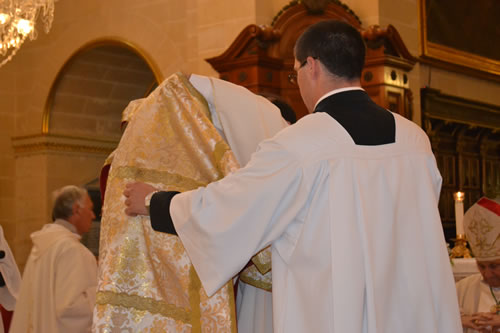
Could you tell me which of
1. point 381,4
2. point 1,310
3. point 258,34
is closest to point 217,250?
point 1,310

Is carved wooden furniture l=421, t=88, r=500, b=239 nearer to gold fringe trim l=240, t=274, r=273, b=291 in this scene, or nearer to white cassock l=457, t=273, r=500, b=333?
white cassock l=457, t=273, r=500, b=333

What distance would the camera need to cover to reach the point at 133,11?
34.1 feet

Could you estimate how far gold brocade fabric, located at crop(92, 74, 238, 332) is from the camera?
312 cm

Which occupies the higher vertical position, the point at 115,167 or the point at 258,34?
the point at 258,34

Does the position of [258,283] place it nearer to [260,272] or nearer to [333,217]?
[260,272]

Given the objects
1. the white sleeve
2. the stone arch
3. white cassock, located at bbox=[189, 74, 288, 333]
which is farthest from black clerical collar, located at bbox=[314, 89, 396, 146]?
the stone arch

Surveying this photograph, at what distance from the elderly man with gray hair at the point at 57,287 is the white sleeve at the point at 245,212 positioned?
121 inches

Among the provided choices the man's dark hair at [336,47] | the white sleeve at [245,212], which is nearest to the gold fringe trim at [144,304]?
the white sleeve at [245,212]

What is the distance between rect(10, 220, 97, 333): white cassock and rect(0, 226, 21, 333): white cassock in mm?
417

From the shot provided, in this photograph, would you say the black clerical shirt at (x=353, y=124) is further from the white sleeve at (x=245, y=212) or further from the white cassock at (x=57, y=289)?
the white cassock at (x=57, y=289)

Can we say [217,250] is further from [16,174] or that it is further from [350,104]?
[16,174]

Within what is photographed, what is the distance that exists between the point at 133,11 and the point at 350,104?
7.81 m

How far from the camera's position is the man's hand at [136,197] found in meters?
3.12

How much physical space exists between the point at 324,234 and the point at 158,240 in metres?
0.71
